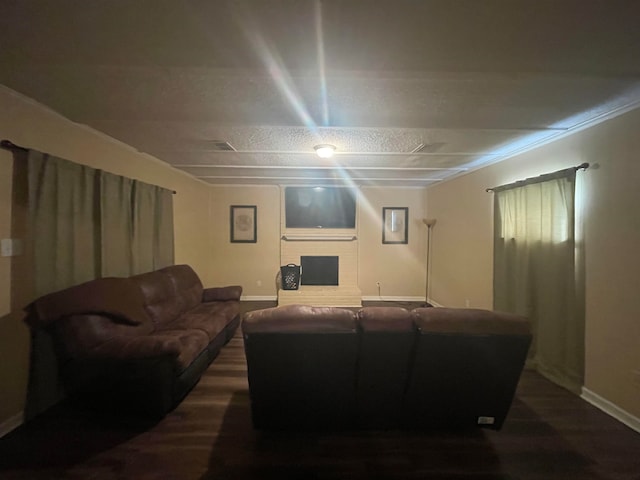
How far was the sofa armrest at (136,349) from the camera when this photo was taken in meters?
2.11

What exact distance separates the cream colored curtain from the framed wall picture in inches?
177

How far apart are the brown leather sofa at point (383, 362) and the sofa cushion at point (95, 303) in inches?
55.1

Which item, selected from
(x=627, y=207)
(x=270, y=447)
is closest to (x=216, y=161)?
(x=270, y=447)

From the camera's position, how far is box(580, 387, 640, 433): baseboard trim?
2092mm

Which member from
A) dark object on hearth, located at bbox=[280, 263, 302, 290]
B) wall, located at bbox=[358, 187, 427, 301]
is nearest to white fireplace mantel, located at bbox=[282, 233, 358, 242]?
wall, located at bbox=[358, 187, 427, 301]

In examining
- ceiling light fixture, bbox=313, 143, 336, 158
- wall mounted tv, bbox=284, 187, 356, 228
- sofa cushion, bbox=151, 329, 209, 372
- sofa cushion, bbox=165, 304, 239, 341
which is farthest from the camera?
wall mounted tv, bbox=284, 187, 356, 228

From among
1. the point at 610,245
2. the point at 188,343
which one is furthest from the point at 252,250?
the point at 610,245

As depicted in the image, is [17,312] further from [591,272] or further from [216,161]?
[591,272]

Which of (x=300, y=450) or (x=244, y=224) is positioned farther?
(x=244, y=224)

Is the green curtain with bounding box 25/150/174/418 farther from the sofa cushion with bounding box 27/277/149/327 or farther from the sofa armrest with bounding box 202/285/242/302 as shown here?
the sofa armrest with bounding box 202/285/242/302

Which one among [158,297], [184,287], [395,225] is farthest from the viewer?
[395,225]

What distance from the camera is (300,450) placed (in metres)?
1.86

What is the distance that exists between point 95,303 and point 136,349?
0.53 meters

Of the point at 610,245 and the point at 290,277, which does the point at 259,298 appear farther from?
the point at 610,245
